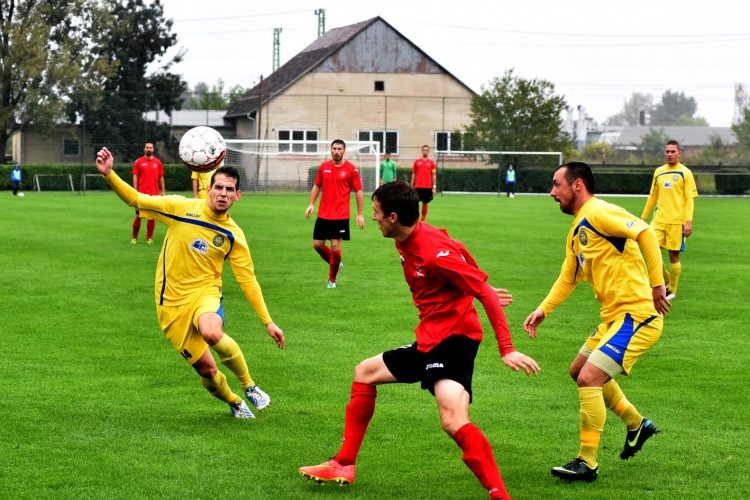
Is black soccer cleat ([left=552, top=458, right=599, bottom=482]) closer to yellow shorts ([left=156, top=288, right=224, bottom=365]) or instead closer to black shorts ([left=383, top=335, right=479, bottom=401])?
black shorts ([left=383, top=335, right=479, bottom=401])

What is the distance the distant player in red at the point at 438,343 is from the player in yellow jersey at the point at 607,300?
0.92 m

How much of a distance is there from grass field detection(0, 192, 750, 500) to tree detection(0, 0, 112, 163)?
4138cm

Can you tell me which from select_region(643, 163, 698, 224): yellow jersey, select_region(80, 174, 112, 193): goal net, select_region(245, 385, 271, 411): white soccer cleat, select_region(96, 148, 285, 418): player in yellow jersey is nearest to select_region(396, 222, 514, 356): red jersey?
select_region(96, 148, 285, 418): player in yellow jersey

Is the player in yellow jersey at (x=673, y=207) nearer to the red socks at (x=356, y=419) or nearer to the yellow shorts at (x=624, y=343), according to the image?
the yellow shorts at (x=624, y=343)

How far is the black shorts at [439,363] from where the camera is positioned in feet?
16.9

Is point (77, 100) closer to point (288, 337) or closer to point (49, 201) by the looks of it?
point (49, 201)

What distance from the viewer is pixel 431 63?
184 ft

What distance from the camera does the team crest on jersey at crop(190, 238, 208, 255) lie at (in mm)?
6934

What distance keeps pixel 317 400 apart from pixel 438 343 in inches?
103

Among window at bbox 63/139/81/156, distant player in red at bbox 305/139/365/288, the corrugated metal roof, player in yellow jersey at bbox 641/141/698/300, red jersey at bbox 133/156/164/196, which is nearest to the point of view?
player in yellow jersey at bbox 641/141/698/300

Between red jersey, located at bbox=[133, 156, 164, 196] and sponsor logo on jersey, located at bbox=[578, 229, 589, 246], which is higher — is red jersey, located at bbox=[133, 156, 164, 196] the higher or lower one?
the higher one

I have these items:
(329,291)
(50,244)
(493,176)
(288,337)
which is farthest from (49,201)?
(288,337)

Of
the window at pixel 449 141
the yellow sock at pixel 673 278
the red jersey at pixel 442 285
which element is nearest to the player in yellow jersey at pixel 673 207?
the yellow sock at pixel 673 278

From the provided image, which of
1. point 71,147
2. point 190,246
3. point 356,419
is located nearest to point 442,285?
point 356,419
